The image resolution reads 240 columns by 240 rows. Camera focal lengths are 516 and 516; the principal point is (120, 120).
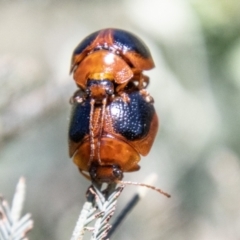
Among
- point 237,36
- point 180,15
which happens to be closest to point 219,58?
point 237,36

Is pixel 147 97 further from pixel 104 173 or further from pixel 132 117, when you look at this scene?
pixel 104 173

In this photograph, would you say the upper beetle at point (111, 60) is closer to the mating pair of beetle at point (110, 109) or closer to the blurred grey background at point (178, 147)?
the mating pair of beetle at point (110, 109)

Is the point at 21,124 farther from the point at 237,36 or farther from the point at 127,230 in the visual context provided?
the point at 237,36

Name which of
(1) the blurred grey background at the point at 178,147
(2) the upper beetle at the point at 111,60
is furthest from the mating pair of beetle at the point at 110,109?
(1) the blurred grey background at the point at 178,147

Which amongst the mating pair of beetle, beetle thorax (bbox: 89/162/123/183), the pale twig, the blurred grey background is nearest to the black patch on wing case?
the mating pair of beetle

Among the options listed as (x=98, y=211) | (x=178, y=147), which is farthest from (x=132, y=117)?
(x=178, y=147)

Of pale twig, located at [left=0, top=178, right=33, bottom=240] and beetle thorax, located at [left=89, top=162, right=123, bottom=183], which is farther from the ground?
pale twig, located at [left=0, top=178, right=33, bottom=240]

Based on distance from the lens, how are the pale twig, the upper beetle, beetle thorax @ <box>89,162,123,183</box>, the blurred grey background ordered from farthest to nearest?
the blurred grey background, the upper beetle, beetle thorax @ <box>89,162,123,183</box>, the pale twig

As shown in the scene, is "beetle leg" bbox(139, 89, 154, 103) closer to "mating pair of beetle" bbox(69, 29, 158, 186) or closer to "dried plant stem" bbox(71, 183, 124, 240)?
"mating pair of beetle" bbox(69, 29, 158, 186)
